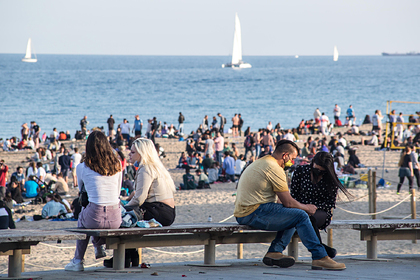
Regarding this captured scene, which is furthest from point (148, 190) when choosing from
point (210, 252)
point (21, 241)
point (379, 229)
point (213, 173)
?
point (213, 173)

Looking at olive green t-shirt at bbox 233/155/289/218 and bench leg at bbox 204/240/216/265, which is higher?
olive green t-shirt at bbox 233/155/289/218

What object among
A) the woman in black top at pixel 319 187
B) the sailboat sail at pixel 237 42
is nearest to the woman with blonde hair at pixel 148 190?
the woman in black top at pixel 319 187

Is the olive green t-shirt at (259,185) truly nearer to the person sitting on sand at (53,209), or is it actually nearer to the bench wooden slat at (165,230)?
the bench wooden slat at (165,230)

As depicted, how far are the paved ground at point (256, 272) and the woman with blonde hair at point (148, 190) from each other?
541 millimetres

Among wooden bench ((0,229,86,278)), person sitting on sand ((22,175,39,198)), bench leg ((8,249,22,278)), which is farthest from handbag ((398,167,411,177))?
bench leg ((8,249,22,278))

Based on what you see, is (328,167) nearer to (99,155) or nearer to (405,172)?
(99,155)

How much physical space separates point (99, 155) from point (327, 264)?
2555 millimetres

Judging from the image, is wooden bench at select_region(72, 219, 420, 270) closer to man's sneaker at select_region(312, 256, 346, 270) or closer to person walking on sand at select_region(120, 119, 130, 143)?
man's sneaker at select_region(312, 256, 346, 270)

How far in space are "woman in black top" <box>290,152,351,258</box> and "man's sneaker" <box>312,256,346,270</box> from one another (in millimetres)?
260

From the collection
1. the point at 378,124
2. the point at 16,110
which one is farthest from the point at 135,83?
the point at 378,124

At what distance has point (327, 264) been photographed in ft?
17.0

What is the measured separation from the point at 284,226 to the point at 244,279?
2.80ft

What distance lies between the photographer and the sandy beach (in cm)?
950

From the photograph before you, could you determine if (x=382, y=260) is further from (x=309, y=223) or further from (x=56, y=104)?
(x=56, y=104)
